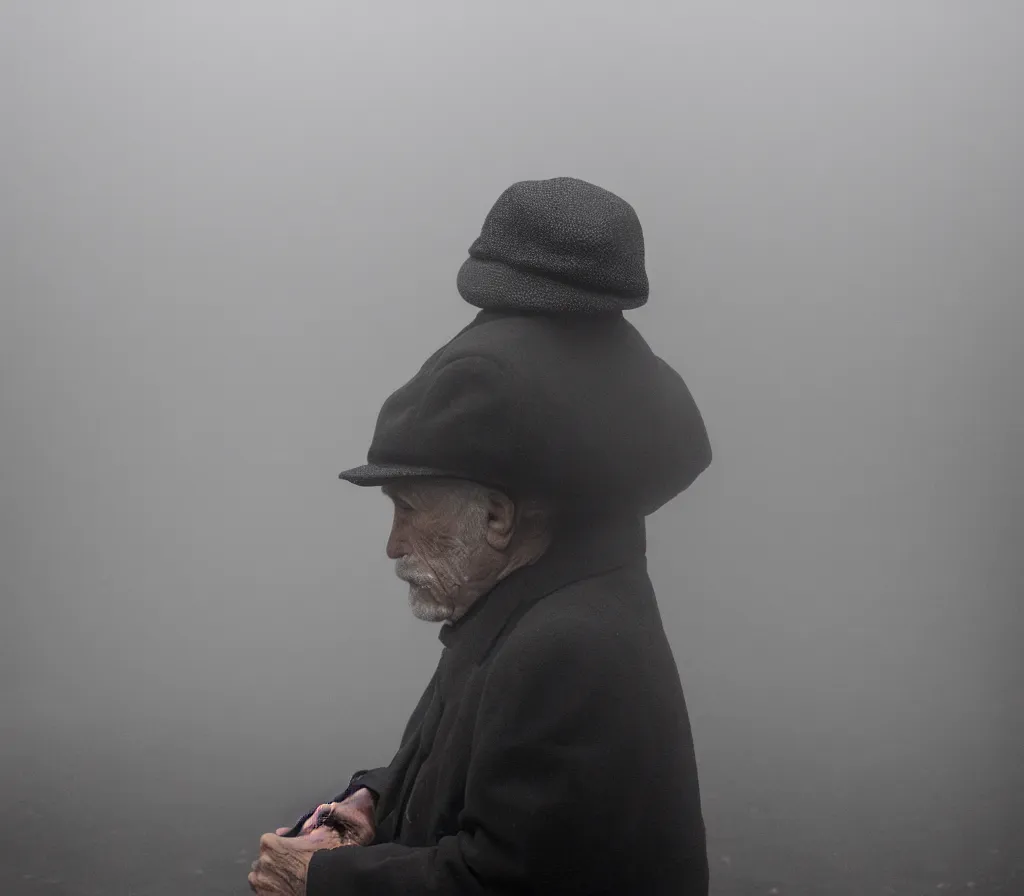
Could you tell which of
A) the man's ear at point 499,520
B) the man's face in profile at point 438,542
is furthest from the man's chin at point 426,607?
the man's ear at point 499,520

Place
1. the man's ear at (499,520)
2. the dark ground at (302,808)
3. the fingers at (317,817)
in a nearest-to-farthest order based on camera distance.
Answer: the man's ear at (499,520), the fingers at (317,817), the dark ground at (302,808)

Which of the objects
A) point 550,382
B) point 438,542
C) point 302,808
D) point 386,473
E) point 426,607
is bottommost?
point 302,808

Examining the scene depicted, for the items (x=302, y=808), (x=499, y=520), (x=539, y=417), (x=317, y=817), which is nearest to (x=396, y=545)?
(x=499, y=520)

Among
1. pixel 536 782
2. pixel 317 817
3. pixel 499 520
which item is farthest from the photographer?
pixel 317 817

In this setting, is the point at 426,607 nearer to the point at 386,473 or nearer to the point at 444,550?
the point at 444,550

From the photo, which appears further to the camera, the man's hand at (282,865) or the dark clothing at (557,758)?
the man's hand at (282,865)

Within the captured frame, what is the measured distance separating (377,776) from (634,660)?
0.51 meters

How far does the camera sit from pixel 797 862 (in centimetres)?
354

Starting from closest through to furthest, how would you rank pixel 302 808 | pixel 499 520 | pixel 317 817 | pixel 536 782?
pixel 536 782, pixel 499 520, pixel 317 817, pixel 302 808

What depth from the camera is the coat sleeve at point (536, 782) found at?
1790mm

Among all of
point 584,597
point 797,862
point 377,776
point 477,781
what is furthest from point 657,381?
point 797,862

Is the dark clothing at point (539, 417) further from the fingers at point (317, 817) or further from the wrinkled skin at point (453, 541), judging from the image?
the fingers at point (317, 817)

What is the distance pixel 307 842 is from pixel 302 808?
5.66ft

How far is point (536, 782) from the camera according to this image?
1792 mm
